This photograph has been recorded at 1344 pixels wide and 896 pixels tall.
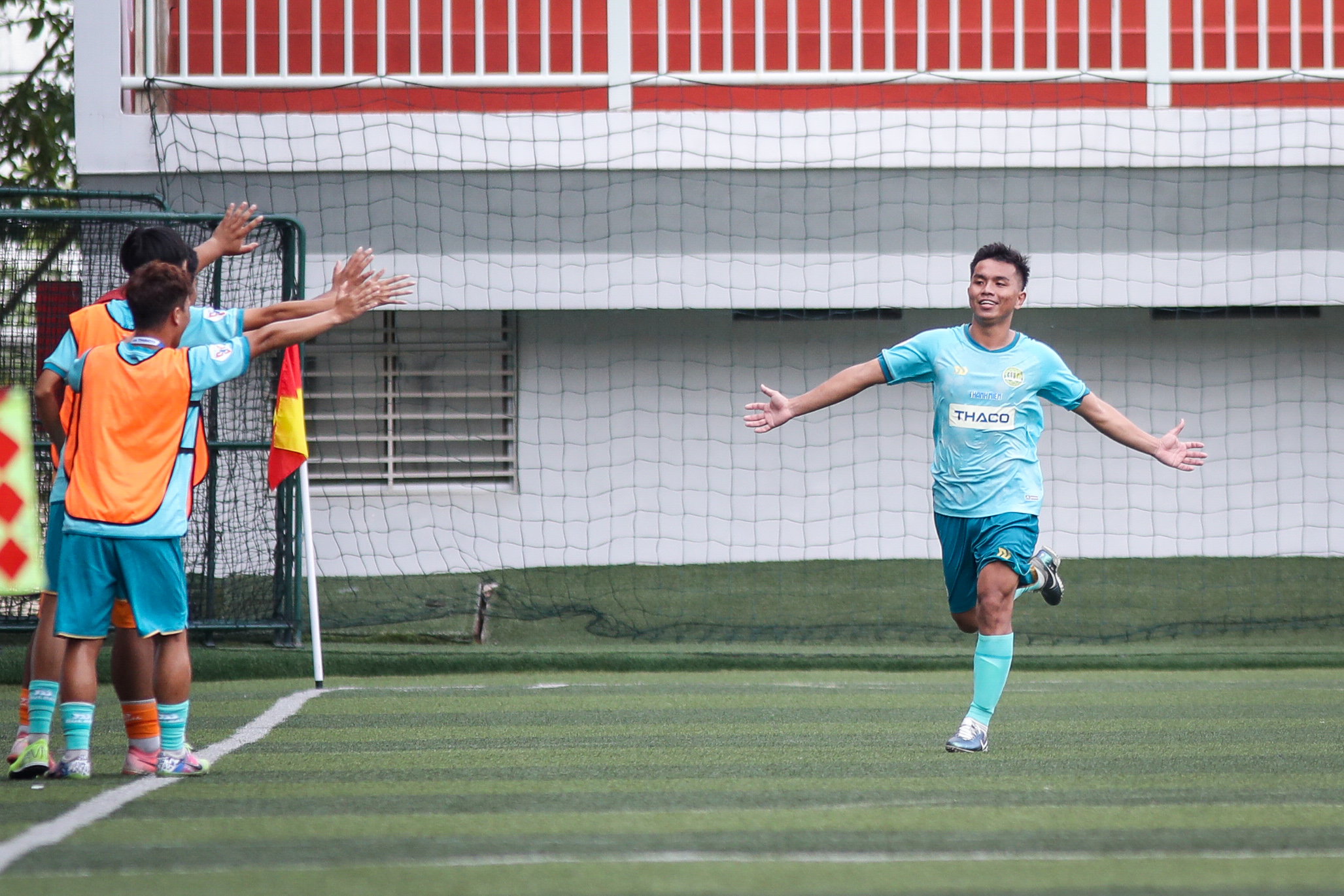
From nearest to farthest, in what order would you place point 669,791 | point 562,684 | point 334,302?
point 669,791 < point 334,302 < point 562,684

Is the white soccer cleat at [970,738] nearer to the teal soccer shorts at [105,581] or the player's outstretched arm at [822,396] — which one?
the player's outstretched arm at [822,396]

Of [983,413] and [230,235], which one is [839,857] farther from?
[230,235]

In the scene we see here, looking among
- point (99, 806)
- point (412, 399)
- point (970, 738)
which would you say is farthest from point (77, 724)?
point (412, 399)

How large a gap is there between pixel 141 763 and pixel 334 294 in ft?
5.81

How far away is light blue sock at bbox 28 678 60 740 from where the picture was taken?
5.27m

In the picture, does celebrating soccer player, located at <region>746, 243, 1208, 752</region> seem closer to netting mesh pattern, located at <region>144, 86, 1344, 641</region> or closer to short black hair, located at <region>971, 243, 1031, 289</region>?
short black hair, located at <region>971, 243, 1031, 289</region>

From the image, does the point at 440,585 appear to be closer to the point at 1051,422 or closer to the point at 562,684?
the point at 562,684

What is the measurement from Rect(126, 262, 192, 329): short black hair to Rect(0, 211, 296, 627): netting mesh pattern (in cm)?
410

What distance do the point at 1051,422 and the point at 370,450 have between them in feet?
19.1

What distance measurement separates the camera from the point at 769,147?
37.9ft

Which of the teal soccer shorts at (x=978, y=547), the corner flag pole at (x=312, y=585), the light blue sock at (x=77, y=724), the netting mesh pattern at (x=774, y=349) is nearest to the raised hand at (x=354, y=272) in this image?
the light blue sock at (x=77, y=724)

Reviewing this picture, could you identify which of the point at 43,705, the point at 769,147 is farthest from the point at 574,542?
the point at 43,705

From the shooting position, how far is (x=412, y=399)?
12.6 metres

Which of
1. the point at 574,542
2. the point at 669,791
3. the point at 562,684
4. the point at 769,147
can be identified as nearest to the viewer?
the point at 669,791
